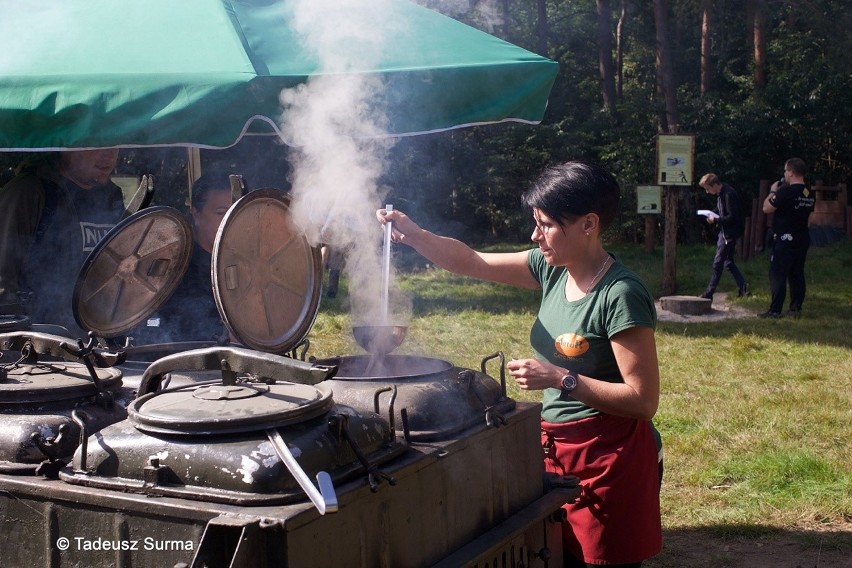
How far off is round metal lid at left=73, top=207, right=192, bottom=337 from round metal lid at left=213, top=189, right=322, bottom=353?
1.50 feet

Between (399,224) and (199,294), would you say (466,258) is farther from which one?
(199,294)

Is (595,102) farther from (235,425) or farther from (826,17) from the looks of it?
(235,425)

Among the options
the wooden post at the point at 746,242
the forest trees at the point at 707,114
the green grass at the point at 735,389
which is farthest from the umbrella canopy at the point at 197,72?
the wooden post at the point at 746,242

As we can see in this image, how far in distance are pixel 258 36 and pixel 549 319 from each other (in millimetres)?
1925

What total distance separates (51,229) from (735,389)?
204 inches

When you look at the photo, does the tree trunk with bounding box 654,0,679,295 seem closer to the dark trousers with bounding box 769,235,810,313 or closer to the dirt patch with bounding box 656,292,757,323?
the dirt patch with bounding box 656,292,757,323

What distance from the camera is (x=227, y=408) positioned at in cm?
206

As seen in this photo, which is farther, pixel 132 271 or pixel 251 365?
pixel 132 271

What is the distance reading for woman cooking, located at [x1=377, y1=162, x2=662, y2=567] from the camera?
266 centimetres

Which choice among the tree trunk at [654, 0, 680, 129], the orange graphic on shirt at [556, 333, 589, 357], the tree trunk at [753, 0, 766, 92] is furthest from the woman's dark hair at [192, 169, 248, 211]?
the tree trunk at [753, 0, 766, 92]

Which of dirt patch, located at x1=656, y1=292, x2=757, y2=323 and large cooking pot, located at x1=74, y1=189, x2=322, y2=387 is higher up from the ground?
large cooking pot, located at x1=74, y1=189, x2=322, y2=387

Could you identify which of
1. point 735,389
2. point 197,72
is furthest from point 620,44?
point 197,72

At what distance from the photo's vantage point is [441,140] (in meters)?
18.5

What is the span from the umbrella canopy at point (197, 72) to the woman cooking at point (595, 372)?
1.30 m
